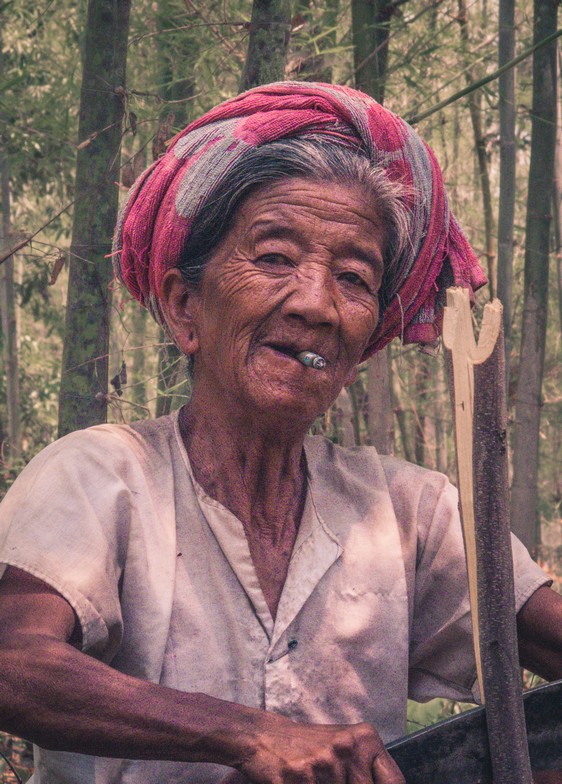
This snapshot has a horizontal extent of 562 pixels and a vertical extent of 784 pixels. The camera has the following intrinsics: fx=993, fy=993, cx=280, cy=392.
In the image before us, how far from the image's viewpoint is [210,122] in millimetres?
1878

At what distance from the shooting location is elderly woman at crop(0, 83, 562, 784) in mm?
1638

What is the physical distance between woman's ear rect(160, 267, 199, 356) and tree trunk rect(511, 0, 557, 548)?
1.42 meters

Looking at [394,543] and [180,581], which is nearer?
[180,581]

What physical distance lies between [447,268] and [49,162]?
4263mm

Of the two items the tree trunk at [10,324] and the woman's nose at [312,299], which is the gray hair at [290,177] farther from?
the tree trunk at [10,324]

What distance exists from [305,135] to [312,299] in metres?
0.32

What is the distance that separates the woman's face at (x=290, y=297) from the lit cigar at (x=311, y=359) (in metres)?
0.01

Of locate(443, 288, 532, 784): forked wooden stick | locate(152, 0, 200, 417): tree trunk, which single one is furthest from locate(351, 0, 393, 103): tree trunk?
locate(443, 288, 532, 784): forked wooden stick

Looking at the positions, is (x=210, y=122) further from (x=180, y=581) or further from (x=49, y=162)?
(x=49, y=162)

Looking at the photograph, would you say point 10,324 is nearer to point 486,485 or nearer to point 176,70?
point 176,70

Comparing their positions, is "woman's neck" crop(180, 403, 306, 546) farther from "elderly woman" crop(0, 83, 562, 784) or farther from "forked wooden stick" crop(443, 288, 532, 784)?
"forked wooden stick" crop(443, 288, 532, 784)

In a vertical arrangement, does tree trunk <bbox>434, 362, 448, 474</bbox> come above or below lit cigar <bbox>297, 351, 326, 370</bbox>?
below

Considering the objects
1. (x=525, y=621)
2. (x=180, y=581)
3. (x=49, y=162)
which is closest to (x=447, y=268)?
(x=525, y=621)

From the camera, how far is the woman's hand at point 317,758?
4.42ft
